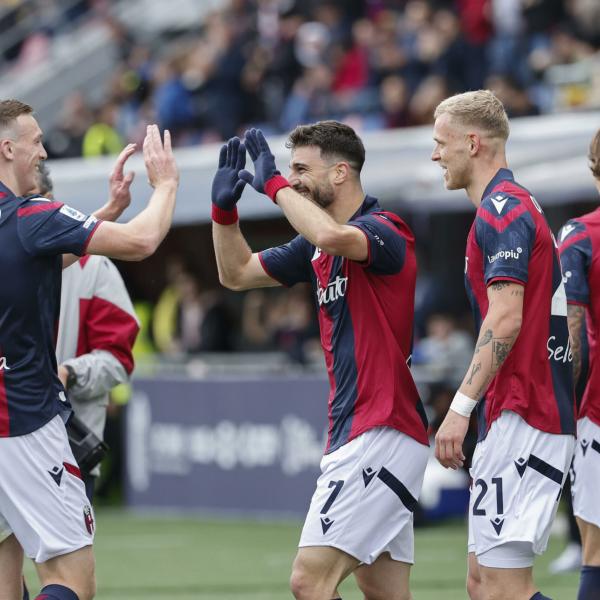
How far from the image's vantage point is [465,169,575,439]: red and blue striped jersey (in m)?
5.98

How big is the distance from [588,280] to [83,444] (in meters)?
2.39

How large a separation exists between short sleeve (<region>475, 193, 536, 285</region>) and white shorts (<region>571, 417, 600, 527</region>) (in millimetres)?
1176

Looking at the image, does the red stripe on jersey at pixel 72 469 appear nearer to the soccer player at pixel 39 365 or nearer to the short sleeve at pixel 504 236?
the soccer player at pixel 39 365

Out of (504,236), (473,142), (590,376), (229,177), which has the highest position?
(473,142)

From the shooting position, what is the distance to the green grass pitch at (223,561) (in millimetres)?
10133

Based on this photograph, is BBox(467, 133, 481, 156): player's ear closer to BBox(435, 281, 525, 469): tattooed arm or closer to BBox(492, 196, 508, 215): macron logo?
BBox(492, 196, 508, 215): macron logo

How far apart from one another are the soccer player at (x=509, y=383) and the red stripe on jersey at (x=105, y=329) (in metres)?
2.11

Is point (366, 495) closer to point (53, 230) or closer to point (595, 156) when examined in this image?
point (53, 230)

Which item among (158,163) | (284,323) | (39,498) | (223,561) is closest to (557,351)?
(158,163)

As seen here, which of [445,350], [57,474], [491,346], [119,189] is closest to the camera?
[491,346]

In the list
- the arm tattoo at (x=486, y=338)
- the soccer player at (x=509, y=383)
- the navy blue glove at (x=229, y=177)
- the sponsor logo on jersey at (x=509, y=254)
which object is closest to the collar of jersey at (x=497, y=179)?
the soccer player at (x=509, y=383)

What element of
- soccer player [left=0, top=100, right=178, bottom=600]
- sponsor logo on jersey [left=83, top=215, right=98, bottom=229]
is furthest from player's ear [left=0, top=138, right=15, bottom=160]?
sponsor logo on jersey [left=83, top=215, right=98, bottom=229]

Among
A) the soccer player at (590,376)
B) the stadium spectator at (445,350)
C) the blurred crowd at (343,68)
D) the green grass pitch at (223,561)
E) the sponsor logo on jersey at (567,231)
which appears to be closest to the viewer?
the soccer player at (590,376)

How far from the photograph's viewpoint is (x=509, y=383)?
19.8 ft
